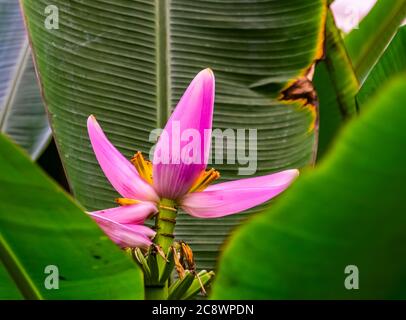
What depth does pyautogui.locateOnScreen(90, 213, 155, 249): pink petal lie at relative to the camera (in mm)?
493

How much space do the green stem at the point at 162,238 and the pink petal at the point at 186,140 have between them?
0.05 ft

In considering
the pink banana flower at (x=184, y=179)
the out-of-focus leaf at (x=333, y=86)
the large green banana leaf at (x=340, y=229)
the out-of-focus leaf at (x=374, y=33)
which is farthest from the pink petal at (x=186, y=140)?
the out-of-focus leaf at (x=374, y=33)

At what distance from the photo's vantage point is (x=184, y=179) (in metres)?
0.52

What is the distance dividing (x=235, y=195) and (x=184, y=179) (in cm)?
4

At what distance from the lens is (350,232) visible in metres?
0.35

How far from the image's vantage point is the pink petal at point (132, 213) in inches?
20.4

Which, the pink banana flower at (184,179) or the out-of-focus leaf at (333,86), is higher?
the out-of-focus leaf at (333,86)

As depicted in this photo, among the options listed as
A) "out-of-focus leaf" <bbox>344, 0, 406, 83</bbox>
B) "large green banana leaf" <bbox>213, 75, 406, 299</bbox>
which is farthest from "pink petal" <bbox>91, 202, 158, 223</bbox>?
"out-of-focus leaf" <bbox>344, 0, 406, 83</bbox>

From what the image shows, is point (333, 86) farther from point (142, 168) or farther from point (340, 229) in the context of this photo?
point (340, 229)

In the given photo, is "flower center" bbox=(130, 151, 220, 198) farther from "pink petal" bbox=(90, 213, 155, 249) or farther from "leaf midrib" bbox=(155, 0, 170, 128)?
"leaf midrib" bbox=(155, 0, 170, 128)

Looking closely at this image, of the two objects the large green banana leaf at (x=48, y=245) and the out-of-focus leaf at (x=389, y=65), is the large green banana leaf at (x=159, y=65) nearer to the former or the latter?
the out-of-focus leaf at (x=389, y=65)

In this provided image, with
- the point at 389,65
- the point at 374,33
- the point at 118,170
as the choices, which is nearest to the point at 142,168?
the point at 118,170

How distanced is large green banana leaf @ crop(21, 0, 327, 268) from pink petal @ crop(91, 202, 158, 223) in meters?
0.18

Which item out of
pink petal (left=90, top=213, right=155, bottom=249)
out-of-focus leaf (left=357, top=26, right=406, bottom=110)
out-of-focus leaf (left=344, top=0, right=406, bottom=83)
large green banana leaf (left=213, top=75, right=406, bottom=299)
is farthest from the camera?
out-of-focus leaf (left=344, top=0, right=406, bottom=83)
